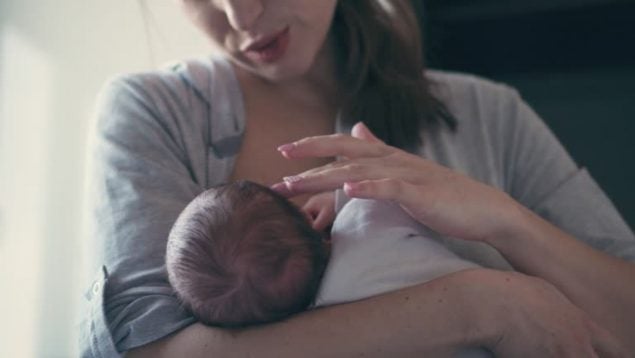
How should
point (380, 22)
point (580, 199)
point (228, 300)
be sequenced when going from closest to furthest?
point (228, 300), point (580, 199), point (380, 22)

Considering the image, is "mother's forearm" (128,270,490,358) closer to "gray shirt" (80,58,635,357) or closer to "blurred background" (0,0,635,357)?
"gray shirt" (80,58,635,357)

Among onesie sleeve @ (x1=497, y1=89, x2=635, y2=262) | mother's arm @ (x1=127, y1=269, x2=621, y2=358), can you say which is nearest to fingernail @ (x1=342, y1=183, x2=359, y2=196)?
mother's arm @ (x1=127, y1=269, x2=621, y2=358)

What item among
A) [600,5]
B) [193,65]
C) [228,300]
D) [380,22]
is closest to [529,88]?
[600,5]

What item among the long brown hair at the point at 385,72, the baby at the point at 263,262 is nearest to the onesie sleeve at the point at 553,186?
the long brown hair at the point at 385,72

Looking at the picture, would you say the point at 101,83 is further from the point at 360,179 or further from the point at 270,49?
the point at 360,179

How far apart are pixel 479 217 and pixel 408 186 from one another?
102 mm

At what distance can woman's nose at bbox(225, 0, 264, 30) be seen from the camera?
2.89ft

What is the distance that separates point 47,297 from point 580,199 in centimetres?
93

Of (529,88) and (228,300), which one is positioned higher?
(228,300)

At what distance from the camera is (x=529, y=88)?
5.21 feet

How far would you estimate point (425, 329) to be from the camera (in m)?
0.73

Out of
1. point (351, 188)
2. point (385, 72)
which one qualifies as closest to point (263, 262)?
point (351, 188)

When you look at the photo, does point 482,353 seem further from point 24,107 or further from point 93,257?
point 24,107

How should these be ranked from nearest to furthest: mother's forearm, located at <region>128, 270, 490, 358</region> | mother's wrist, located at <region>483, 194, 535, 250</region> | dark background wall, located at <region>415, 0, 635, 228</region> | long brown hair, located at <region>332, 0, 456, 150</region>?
mother's forearm, located at <region>128, 270, 490, 358</region> < mother's wrist, located at <region>483, 194, 535, 250</region> < long brown hair, located at <region>332, 0, 456, 150</region> < dark background wall, located at <region>415, 0, 635, 228</region>
